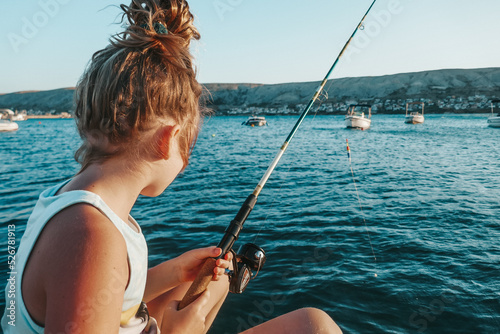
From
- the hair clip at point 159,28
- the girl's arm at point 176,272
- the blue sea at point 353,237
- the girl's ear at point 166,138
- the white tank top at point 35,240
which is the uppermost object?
the hair clip at point 159,28

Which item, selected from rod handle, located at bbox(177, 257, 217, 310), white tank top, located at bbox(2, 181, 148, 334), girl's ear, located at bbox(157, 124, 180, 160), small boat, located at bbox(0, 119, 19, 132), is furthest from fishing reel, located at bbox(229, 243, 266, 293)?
small boat, located at bbox(0, 119, 19, 132)

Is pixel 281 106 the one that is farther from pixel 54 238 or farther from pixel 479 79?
pixel 54 238

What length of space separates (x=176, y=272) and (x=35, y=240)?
4.05 ft

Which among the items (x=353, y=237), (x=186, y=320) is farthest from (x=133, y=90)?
(x=353, y=237)

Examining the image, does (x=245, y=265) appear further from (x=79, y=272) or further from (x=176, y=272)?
(x=79, y=272)

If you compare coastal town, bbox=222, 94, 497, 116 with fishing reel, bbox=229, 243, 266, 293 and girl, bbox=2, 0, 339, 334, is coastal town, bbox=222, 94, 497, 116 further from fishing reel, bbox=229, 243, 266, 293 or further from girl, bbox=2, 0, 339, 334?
girl, bbox=2, 0, 339, 334

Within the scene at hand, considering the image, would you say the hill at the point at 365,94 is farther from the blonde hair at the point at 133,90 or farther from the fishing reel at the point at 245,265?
the blonde hair at the point at 133,90

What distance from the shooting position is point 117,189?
4.19 ft

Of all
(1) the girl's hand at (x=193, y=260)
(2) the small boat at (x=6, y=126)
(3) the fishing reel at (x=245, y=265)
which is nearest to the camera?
(1) the girl's hand at (x=193, y=260)

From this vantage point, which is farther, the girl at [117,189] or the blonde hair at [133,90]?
the blonde hair at [133,90]

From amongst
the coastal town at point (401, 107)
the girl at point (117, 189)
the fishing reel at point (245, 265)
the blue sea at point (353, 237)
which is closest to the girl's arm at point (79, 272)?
the girl at point (117, 189)

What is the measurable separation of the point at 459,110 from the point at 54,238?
104702mm

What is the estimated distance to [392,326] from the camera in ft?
13.2

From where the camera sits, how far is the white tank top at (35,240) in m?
1.04
